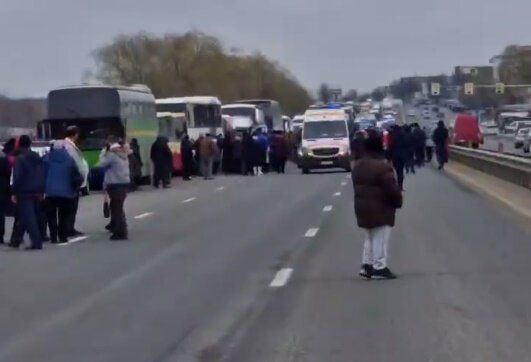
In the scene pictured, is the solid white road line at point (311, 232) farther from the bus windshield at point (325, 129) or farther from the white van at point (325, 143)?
the bus windshield at point (325, 129)

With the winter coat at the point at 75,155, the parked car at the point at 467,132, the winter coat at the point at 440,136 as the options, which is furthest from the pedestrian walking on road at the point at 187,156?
the winter coat at the point at 75,155

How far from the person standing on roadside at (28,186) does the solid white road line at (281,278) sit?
564 cm

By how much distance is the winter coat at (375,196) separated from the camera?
646 inches

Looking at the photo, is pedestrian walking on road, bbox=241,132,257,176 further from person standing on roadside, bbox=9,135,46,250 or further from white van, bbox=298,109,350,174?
person standing on roadside, bbox=9,135,46,250

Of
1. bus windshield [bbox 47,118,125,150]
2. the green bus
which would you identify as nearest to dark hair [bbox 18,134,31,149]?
the green bus

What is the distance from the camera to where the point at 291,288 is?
1622 cm

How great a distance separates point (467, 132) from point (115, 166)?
51.6 m

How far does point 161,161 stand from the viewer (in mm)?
46438

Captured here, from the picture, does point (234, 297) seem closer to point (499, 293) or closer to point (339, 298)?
point (339, 298)

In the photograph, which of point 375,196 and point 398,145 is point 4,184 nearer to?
point 375,196

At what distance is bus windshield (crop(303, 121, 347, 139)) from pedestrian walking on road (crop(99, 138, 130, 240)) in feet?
111

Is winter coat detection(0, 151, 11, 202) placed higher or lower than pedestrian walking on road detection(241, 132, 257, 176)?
higher

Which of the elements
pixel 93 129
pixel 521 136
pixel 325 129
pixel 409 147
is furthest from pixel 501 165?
pixel 521 136

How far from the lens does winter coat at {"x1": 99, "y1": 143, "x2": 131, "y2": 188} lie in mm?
23906
